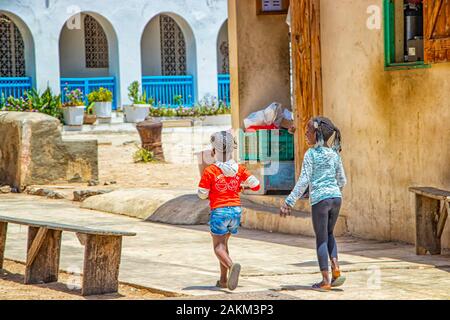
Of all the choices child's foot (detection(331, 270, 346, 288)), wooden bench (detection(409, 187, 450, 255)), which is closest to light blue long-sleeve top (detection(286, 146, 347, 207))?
child's foot (detection(331, 270, 346, 288))

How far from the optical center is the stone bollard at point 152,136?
22.0 meters

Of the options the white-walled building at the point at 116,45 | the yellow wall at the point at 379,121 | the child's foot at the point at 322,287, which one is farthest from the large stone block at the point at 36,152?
the white-walled building at the point at 116,45

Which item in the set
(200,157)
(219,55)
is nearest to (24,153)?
(200,157)

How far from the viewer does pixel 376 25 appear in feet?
36.4

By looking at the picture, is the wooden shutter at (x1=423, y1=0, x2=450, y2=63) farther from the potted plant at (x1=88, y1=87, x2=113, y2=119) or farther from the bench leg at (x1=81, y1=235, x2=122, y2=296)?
the potted plant at (x1=88, y1=87, x2=113, y2=119)

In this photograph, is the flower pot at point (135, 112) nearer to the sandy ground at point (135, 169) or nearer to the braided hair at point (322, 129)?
the sandy ground at point (135, 169)

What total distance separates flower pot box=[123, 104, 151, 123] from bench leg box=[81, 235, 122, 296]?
67.2 feet

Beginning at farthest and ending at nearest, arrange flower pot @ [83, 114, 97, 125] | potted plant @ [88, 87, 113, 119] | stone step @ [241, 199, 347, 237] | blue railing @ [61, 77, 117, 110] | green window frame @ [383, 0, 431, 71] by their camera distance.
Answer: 1. blue railing @ [61, 77, 117, 110]
2. potted plant @ [88, 87, 113, 119]
3. flower pot @ [83, 114, 97, 125]
4. stone step @ [241, 199, 347, 237]
5. green window frame @ [383, 0, 431, 71]

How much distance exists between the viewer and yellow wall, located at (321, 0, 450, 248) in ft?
34.0

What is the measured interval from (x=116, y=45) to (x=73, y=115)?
13.3 feet

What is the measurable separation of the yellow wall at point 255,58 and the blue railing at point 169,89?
17.3 metres

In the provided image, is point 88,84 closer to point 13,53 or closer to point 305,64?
point 13,53
